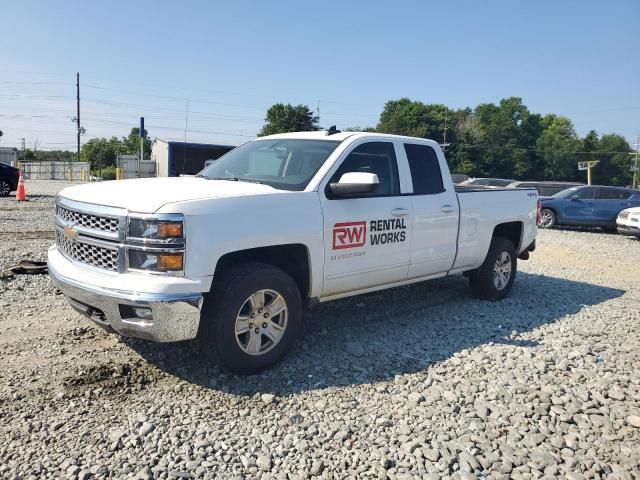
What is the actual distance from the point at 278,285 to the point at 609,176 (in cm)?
10337

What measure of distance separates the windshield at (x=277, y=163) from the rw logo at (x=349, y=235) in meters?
0.48

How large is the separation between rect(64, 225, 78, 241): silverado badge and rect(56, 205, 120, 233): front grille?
0.05 metres

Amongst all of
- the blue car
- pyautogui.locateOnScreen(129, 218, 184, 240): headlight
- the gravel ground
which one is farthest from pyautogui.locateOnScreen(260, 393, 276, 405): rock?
the blue car

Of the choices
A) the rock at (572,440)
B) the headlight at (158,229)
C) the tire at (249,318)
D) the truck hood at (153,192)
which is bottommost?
the rock at (572,440)

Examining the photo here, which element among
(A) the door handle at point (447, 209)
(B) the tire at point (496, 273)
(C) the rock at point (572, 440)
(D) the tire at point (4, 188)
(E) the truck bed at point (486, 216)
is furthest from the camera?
(D) the tire at point (4, 188)

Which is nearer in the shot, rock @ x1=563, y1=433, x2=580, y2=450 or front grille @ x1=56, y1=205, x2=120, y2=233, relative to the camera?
rock @ x1=563, y1=433, x2=580, y2=450

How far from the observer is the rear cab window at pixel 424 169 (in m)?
5.53

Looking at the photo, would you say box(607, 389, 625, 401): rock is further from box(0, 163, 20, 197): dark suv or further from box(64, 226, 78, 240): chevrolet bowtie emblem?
box(0, 163, 20, 197): dark suv

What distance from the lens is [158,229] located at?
11.7ft

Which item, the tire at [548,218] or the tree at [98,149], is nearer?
the tire at [548,218]

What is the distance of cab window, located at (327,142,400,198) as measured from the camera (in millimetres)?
4914

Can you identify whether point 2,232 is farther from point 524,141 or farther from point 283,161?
point 524,141

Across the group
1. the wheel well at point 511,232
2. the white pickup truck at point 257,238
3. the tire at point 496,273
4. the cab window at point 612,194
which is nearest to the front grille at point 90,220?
the white pickup truck at point 257,238

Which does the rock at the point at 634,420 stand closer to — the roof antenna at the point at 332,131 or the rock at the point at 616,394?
the rock at the point at 616,394
